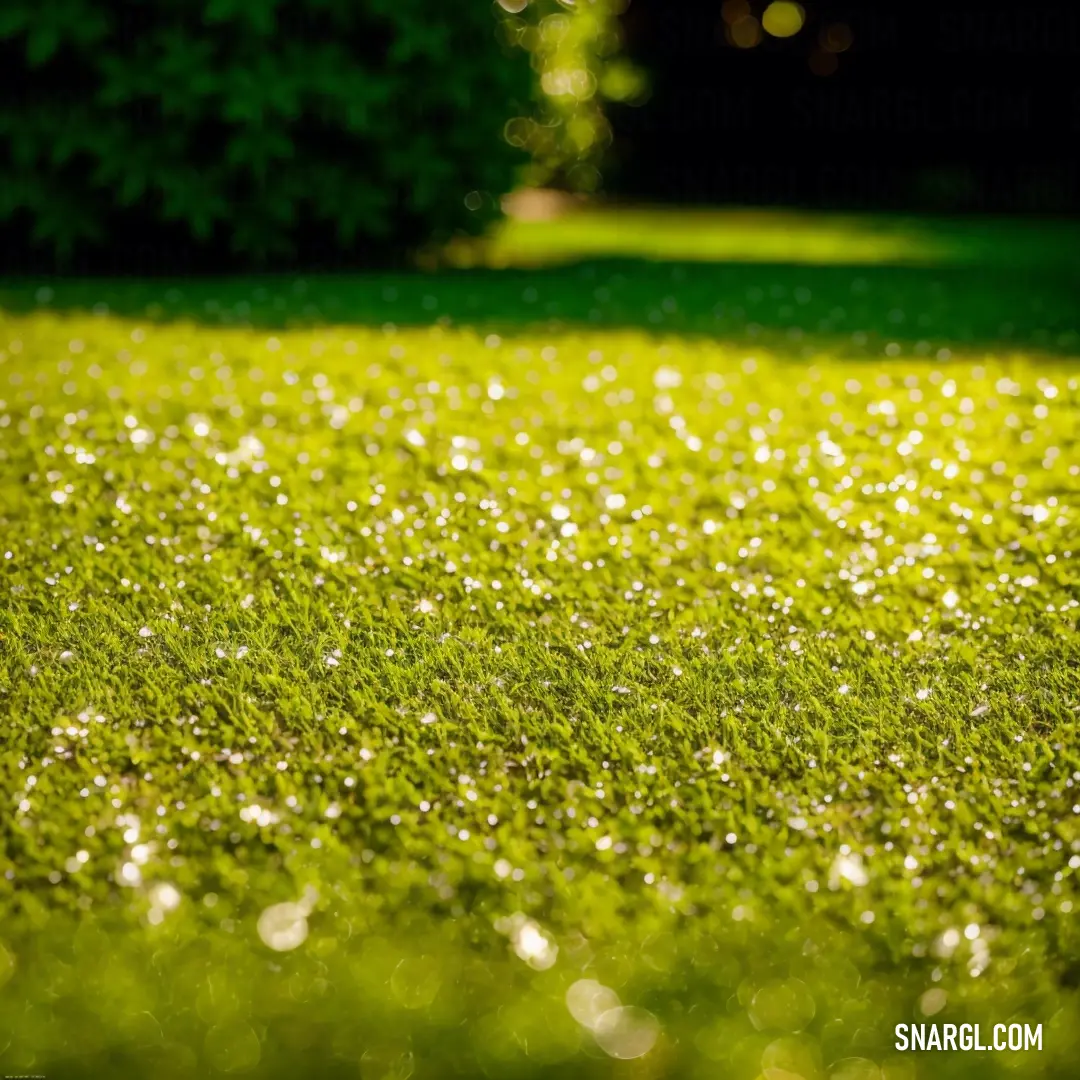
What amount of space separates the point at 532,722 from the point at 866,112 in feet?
87.9

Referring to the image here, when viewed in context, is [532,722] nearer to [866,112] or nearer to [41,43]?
[41,43]

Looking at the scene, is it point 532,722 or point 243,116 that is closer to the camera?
point 532,722

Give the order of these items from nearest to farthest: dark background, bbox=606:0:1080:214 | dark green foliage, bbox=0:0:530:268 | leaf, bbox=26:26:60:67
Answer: leaf, bbox=26:26:60:67, dark green foliage, bbox=0:0:530:268, dark background, bbox=606:0:1080:214

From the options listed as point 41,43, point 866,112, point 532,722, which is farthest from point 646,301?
point 866,112

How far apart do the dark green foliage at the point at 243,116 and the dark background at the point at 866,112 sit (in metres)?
16.4

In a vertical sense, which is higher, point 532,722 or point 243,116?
point 243,116

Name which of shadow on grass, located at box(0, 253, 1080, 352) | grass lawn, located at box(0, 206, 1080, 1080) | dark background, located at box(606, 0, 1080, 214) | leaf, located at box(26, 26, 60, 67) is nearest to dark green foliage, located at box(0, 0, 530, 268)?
leaf, located at box(26, 26, 60, 67)

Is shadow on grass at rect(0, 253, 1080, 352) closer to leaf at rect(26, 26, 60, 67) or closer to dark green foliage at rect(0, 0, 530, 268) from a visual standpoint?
dark green foliage at rect(0, 0, 530, 268)

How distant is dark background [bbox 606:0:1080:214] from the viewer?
2431 centimetres

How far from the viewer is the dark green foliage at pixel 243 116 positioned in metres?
10.7

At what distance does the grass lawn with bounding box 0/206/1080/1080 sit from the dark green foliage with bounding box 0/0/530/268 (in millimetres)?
5011

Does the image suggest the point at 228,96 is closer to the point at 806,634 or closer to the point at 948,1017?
the point at 806,634

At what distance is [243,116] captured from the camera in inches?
419

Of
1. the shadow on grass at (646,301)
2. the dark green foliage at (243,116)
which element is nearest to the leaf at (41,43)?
the dark green foliage at (243,116)
